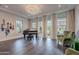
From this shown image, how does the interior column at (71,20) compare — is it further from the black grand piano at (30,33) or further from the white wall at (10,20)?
the white wall at (10,20)

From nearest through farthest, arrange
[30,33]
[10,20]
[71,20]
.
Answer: [71,20] < [10,20] < [30,33]

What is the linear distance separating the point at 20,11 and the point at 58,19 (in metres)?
2.82

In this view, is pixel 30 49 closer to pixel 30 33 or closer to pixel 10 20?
pixel 30 33

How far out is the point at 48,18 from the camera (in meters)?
10.5

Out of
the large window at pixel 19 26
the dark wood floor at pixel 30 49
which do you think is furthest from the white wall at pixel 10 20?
the dark wood floor at pixel 30 49

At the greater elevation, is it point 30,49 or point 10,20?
point 10,20

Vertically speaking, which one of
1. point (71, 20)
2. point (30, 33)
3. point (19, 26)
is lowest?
point (30, 33)

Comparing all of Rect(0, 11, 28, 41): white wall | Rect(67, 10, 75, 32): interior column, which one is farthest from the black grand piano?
Rect(67, 10, 75, 32): interior column

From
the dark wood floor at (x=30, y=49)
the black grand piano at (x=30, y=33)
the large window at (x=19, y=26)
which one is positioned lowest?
the dark wood floor at (x=30, y=49)

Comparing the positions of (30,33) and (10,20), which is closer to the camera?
(10,20)

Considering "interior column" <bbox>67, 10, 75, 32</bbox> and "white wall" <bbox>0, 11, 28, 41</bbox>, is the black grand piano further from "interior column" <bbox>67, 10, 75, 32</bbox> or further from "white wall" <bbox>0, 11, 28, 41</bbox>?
"interior column" <bbox>67, 10, 75, 32</bbox>

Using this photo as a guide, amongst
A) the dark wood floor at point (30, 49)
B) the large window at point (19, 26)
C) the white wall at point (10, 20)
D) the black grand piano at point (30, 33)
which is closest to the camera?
the dark wood floor at point (30, 49)

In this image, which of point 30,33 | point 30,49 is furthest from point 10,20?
point 30,49
